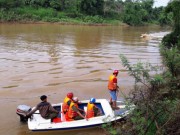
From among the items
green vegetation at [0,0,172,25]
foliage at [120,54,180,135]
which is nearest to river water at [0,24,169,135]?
foliage at [120,54,180,135]

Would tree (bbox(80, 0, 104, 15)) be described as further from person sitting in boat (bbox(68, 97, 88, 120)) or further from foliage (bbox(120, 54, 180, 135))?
foliage (bbox(120, 54, 180, 135))

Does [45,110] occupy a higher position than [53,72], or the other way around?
[45,110]

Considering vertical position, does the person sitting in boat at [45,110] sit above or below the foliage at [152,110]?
below

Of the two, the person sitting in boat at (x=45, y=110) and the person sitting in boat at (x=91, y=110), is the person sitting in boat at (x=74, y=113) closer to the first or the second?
the person sitting in boat at (x=91, y=110)

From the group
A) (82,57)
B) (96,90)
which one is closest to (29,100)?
(96,90)

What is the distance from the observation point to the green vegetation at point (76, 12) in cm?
5481

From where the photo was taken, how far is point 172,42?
20.9 meters

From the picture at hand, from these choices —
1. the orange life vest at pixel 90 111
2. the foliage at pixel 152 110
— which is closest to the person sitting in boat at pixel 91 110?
the orange life vest at pixel 90 111

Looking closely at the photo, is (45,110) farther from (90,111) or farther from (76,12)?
(76,12)

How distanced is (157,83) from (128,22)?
61293mm

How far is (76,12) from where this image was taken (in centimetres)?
6191

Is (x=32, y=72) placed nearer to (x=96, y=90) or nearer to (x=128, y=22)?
(x=96, y=90)

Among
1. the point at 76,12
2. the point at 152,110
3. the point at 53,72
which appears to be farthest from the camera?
the point at 76,12

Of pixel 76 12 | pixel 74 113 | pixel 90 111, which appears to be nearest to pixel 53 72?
pixel 74 113
